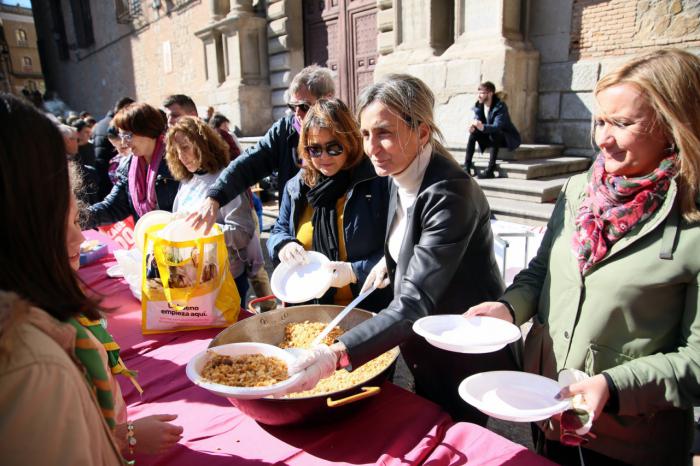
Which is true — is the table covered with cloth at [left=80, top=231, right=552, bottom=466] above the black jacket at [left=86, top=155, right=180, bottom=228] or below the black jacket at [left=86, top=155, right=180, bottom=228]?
below

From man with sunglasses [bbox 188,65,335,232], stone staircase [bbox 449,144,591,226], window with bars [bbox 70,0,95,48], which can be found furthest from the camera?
window with bars [bbox 70,0,95,48]

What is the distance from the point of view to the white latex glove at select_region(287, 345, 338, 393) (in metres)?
1.08

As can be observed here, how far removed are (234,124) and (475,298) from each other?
9.85 meters

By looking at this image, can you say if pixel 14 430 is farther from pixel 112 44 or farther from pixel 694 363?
pixel 112 44

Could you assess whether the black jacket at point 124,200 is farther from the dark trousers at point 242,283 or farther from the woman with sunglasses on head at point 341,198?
the woman with sunglasses on head at point 341,198

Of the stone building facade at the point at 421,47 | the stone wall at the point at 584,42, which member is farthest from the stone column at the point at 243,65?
the stone wall at the point at 584,42

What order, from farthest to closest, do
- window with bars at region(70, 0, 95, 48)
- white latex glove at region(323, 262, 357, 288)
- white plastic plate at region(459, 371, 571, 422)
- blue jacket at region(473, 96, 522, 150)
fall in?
window with bars at region(70, 0, 95, 48) → blue jacket at region(473, 96, 522, 150) → white latex glove at region(323, 262, 357, 288) → white plastic plate at region(459, 371, 571, 422)

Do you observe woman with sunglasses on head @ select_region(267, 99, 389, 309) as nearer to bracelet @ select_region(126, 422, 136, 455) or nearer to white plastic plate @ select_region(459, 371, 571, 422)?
white plastic plate @ select_region(459, 371, 571, 422)

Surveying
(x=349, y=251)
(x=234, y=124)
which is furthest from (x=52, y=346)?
(x=234, y=124)

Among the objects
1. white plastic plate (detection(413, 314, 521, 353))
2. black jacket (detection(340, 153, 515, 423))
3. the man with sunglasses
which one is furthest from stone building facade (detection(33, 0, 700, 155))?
white plastic plate (detection(413, 314, 521, 353))

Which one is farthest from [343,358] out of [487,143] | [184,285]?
[487,143]

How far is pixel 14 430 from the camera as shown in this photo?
0.60 metres

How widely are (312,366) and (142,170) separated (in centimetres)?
224

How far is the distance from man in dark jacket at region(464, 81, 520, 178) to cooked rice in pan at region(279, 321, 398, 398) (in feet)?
15.3
